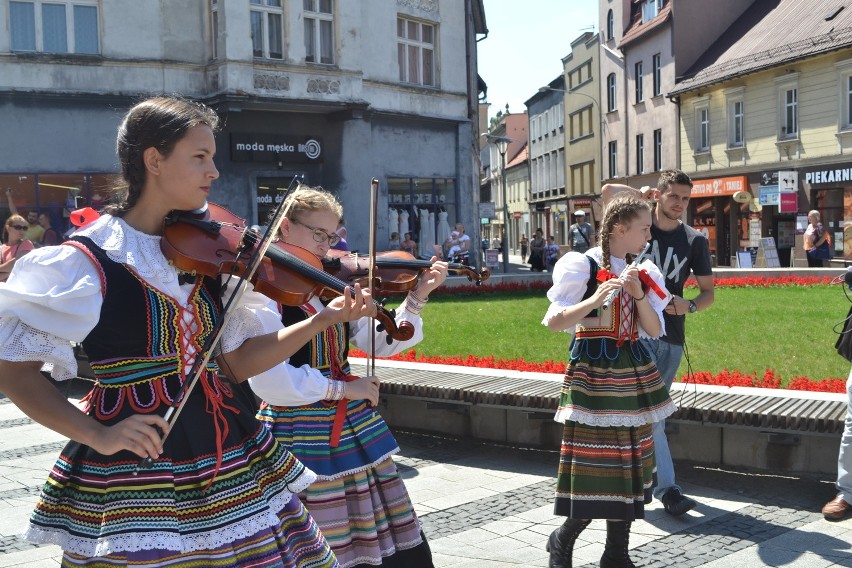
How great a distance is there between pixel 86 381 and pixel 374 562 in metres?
8.51

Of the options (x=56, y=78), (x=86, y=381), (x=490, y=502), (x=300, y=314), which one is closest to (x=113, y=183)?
(x=300, y=314)

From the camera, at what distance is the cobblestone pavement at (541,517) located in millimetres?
4863

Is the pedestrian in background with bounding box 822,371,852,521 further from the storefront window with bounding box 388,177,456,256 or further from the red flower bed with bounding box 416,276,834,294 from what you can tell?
the storefront window with bounding box 388,177,456,256

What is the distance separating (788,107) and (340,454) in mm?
31842

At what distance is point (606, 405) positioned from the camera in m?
4.41

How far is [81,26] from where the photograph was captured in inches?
867

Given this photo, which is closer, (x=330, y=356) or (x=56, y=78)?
(x=330, y=356)

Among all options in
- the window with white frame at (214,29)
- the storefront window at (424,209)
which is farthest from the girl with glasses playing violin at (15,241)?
the storefront window at (424,209)

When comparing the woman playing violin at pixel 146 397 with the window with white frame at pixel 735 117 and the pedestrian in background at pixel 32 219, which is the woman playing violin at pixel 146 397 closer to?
the pedestrian in background at pixel 32 219

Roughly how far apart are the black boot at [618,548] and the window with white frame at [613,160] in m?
43.5

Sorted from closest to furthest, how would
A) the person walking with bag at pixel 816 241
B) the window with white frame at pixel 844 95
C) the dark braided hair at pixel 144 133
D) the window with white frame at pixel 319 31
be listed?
the dark braided hair at pixel 144 133, the person walking with bag at pixel 816 241, the window with white frame at pixel 319 31, the window with white frame at pixel 844 95

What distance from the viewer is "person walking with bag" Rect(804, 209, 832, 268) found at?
19.6m

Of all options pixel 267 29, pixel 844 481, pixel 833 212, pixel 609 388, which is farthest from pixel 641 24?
pixel 609 388

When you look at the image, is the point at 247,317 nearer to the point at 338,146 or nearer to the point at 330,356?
the point at 330,356
